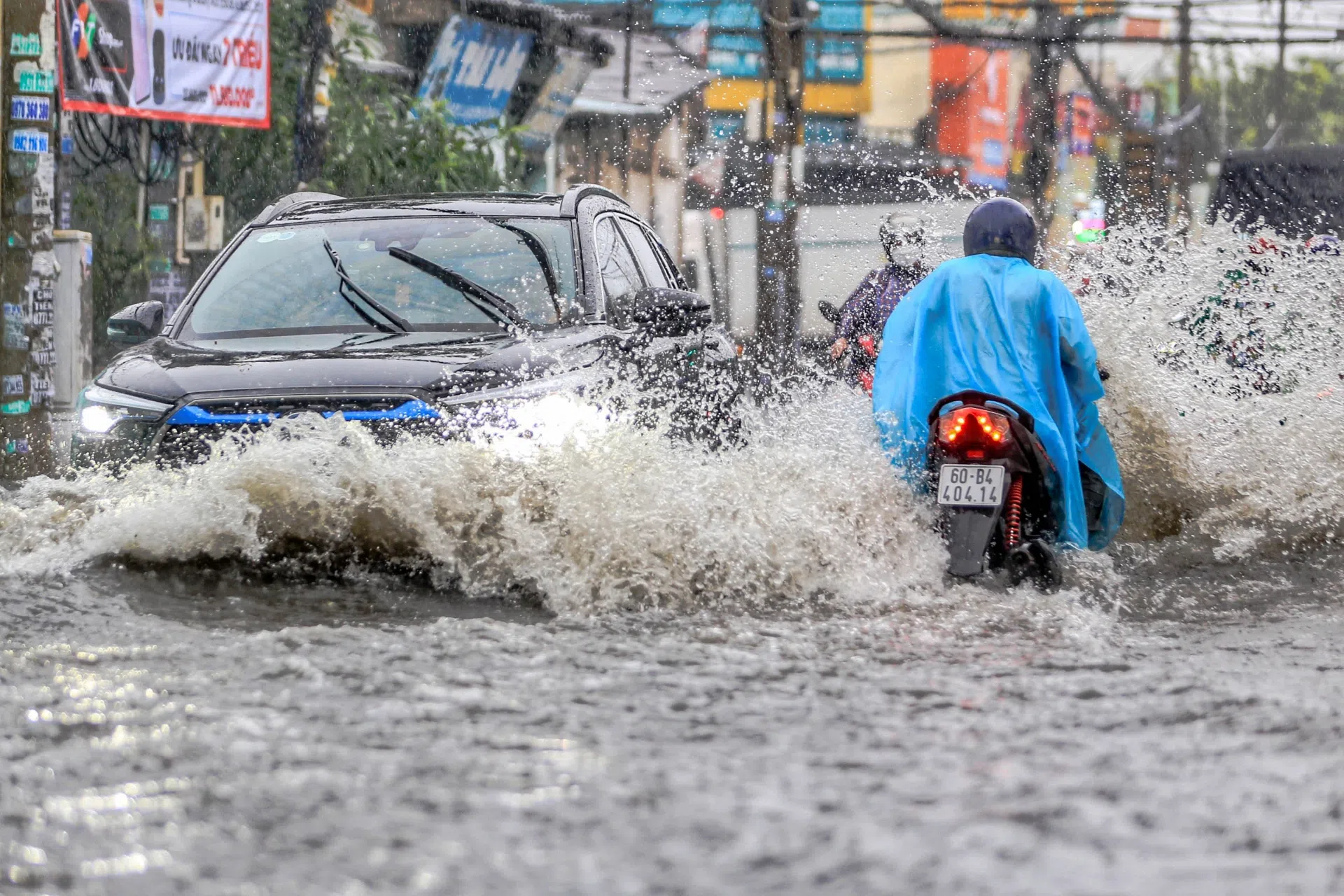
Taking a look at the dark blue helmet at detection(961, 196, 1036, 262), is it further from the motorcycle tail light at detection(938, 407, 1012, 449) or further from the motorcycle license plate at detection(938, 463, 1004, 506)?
the motorcycle license plate at detection(938, 463, 1004, 506)

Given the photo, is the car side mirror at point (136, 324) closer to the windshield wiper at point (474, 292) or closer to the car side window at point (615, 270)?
the windshield wiper at point (474, 292)

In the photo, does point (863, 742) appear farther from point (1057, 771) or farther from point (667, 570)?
point (667, 570)

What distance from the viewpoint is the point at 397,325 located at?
24.5 ft

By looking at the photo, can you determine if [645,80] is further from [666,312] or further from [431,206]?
[666,312]

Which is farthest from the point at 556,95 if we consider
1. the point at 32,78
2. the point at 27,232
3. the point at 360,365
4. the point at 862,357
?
the point at 360,365

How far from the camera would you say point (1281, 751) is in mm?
4320

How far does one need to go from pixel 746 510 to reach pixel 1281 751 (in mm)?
2809

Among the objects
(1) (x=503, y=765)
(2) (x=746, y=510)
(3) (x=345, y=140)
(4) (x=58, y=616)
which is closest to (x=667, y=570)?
(2) (x=746, y=510)

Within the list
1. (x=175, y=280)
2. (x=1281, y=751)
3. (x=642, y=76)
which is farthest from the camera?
(x=642, y=76)

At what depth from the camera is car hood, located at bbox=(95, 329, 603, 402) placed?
21.8ft

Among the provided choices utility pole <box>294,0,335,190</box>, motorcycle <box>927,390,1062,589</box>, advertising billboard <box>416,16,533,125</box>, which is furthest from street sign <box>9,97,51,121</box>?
advertising billboard <box>416,16,533,125</box>

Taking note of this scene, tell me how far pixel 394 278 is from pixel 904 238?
4.37 metres

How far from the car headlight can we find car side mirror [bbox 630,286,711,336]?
191 centimetres

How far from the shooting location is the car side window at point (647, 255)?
9039 millimetres
